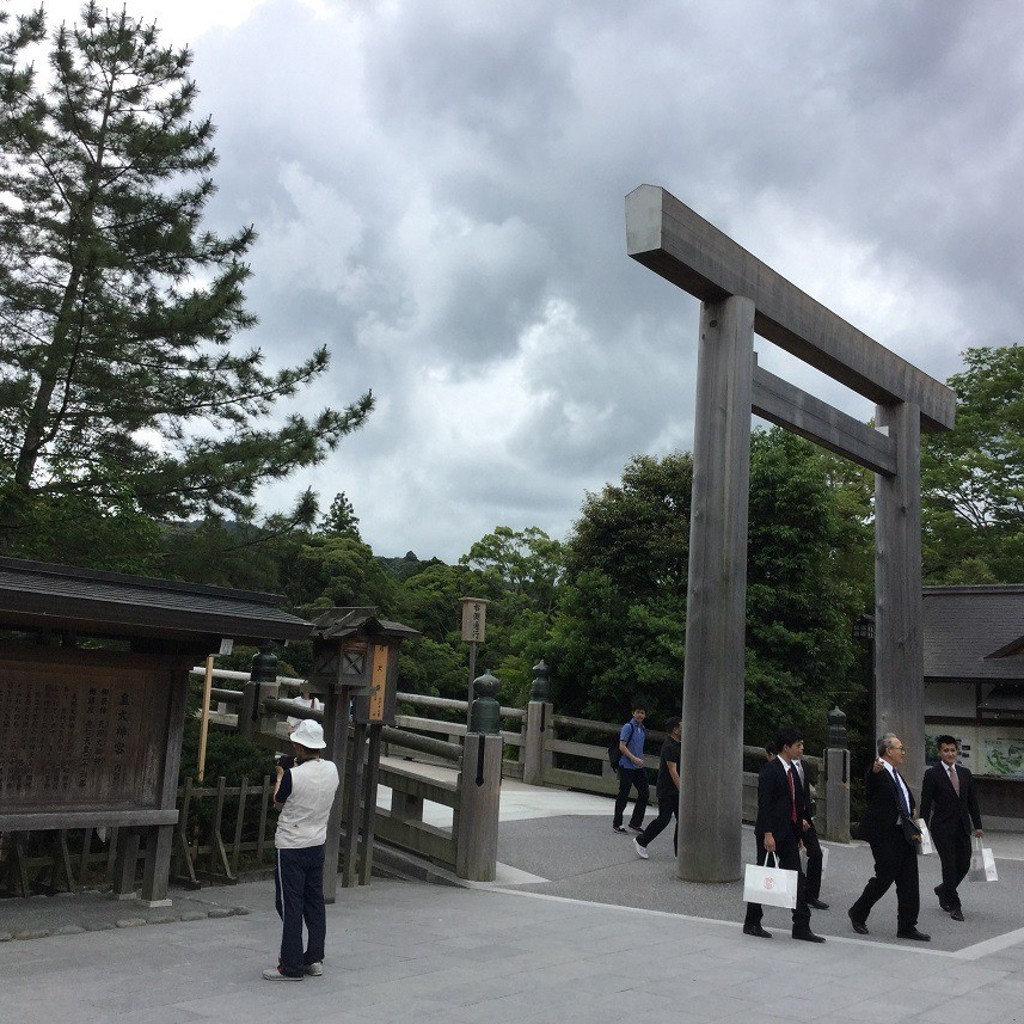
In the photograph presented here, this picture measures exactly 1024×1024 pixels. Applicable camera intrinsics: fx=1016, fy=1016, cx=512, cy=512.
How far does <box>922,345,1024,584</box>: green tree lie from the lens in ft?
97.4

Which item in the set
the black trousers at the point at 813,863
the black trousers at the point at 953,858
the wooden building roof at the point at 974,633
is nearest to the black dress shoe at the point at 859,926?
the black trousers at the point at 813,863

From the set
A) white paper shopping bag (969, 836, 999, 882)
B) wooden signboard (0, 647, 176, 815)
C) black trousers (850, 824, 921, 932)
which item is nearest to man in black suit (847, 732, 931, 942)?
black trousers (850, 824, 921, 932)

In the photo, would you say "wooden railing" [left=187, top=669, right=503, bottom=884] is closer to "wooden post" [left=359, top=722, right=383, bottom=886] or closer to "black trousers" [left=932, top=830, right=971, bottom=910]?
"wooden post" [left=359, top=722, right=383, bottom=886]

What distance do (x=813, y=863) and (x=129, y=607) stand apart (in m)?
6.17

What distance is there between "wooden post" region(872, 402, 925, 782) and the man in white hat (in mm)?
10123

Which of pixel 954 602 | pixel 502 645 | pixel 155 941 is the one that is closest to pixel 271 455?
pixel 155 941

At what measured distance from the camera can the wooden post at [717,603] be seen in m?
9.91

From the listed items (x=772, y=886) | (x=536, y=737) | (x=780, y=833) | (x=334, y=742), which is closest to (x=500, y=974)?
(x=772, y=886)

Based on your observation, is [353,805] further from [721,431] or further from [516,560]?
[516,560]

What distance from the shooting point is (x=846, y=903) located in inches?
380

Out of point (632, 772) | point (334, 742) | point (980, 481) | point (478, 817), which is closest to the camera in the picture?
point (334, 742)

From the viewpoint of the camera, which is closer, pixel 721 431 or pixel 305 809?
pixel 305 809

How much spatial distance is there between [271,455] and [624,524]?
6.95 metres

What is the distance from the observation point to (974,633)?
21.3m
